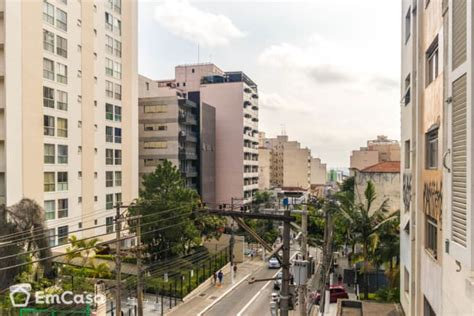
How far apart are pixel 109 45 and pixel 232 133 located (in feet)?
72.1

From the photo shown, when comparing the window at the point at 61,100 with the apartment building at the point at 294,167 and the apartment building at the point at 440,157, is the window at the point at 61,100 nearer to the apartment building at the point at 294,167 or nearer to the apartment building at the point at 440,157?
the apartment building at the point at 440,157

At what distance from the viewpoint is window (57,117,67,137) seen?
82.2 ft

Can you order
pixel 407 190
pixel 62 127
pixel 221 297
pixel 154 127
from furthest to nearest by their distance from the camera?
pixel 154 127, pixel 62 127, pixel 221 297, pixel 407 190

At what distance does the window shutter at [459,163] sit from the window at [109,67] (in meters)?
28.8

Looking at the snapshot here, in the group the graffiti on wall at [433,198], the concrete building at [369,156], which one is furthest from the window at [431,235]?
the concrete building at [369,156]

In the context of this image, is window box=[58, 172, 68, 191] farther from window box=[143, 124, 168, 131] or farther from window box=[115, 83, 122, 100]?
window box=[143, 124, 168, 131]

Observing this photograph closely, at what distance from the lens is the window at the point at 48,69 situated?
2389cm

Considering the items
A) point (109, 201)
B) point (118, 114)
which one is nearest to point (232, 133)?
point (118, 114)

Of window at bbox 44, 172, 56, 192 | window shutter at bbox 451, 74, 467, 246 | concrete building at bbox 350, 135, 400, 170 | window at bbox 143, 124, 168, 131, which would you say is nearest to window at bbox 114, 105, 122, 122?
window at bbox 143, 124, 168, 131

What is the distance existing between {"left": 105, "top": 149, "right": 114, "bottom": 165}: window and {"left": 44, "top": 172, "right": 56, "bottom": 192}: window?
5.75 meters

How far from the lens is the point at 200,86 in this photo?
5259 cm

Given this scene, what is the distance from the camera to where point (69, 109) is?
25875 millimetres

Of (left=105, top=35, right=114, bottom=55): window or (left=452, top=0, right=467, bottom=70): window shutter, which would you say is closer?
(left=452, top=0, right=467, bottom=70): window shutter

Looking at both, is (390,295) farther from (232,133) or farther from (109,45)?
(232,133)
